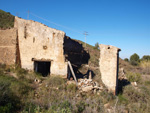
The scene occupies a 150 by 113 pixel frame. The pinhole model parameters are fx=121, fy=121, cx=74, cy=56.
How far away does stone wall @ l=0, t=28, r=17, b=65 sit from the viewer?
31.8 ft

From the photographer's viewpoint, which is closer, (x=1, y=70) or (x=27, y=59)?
(x=1, y=70)

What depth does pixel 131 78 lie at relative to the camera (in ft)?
43.8

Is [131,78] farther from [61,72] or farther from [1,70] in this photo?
[1,70]

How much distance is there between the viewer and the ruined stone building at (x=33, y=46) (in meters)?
9.55

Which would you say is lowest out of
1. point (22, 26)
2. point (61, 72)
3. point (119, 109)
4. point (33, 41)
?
point (119, 109)

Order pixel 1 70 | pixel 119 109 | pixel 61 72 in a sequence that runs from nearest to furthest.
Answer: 1. pixel 119 109
2. pixel 1 70
3. pixel 61 72

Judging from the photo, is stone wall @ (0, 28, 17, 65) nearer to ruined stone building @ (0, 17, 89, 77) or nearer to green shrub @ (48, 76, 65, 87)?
ruined stone building @ (0, 17, 89, 77)

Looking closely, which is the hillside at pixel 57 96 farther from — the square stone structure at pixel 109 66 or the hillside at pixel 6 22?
the hillside at pixel 6 22

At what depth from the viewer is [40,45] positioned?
9758mm

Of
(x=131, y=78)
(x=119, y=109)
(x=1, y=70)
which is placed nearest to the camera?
(x=119, y=109)

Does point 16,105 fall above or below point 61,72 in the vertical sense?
below

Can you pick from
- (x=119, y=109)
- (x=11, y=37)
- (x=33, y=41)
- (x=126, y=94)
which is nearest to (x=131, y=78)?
(x=126, y=94)

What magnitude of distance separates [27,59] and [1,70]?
77.9 inches

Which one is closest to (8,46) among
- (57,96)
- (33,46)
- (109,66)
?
(33,46)
